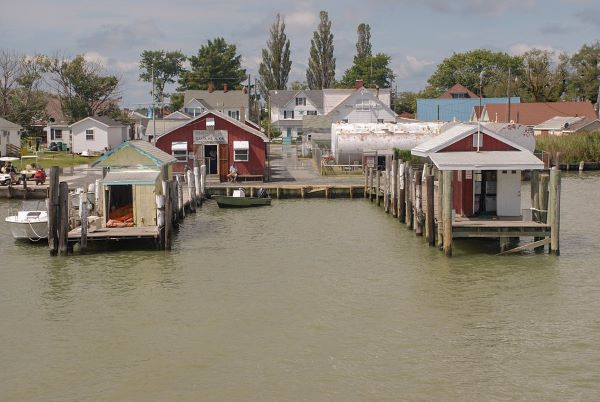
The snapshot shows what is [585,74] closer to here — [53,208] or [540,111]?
[540,111]

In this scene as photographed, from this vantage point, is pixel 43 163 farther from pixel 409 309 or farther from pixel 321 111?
pixel 321 111

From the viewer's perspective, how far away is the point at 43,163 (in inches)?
2778

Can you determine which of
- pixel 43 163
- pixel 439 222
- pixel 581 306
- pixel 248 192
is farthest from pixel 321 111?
pixel 581 306

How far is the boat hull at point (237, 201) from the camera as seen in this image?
157 feet

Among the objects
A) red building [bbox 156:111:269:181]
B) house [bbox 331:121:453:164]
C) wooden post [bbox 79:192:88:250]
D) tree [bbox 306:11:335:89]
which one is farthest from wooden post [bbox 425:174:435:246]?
tree [bbox 306:11:335:89]

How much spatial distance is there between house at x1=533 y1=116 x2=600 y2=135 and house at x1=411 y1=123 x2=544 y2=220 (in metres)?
53.5

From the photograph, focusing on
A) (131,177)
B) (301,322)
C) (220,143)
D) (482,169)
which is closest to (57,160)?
(220,143)

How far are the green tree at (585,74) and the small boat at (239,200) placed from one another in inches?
3689

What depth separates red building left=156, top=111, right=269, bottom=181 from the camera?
190 feet

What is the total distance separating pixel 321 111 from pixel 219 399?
110 metres

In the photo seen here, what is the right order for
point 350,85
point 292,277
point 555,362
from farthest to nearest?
1. point 350,85
2. point 292,277
3. point 555,362

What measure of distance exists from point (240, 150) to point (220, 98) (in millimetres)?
67238

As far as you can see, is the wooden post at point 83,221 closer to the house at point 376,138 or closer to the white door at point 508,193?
the white door at point 508,193

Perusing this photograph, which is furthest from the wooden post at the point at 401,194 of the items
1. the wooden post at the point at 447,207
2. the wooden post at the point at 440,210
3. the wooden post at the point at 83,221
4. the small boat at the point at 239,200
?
the wooden post at the point at 83,221
